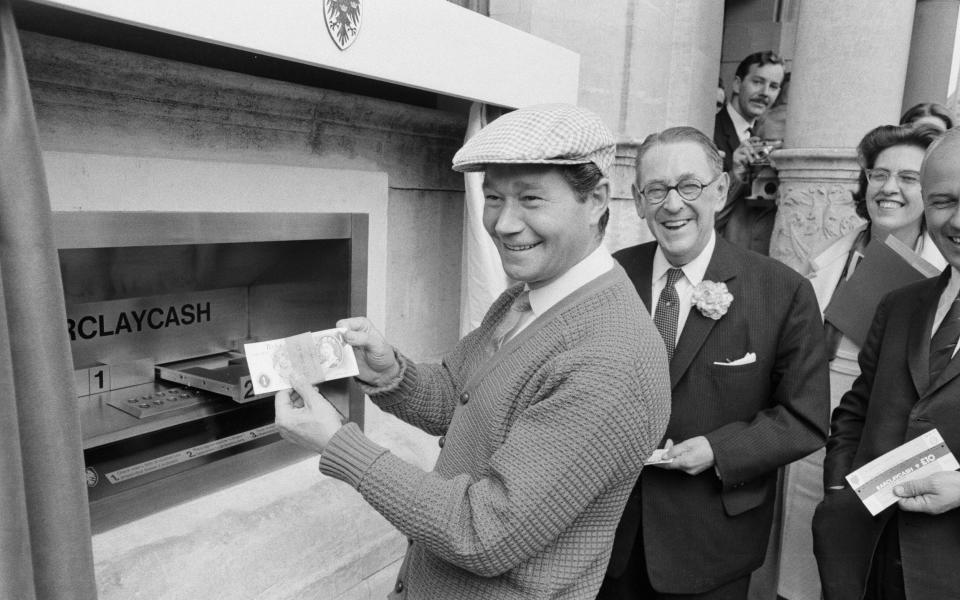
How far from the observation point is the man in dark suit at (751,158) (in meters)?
3.93

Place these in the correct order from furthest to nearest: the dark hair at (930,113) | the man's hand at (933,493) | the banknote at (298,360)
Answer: the dark hair at (930,113)
the man's hand at (933,493)
the banknote at (298,360)

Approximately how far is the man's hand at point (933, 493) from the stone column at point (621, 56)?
207 cm

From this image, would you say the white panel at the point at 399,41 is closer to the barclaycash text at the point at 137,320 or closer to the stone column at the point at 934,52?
the barclaycash text at the point at 137,320

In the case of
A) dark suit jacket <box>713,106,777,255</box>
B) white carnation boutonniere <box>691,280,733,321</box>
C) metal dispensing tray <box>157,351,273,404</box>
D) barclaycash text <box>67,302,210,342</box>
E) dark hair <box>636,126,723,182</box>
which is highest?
dark hair <box>636,126,723,182</box>

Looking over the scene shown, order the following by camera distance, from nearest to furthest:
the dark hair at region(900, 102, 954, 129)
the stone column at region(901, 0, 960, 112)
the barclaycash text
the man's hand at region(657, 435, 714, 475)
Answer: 1. the man's hand at region(657, 435, 714, 475)
2. the barclaycash text
3. the dark hair at region(900, 102, 954, 129)
4. the stone column at region(901, 0, 960, 112)

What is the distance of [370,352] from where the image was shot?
1.51 m

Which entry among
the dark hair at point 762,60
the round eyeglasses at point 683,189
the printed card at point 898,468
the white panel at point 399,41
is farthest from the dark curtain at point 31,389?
the dark hair at point 762,60

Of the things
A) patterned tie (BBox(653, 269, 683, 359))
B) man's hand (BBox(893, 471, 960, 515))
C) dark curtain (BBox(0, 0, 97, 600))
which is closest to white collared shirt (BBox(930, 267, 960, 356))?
man's hand (BBox(893, 471, 960, 515))

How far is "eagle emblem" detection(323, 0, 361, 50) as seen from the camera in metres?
1.71

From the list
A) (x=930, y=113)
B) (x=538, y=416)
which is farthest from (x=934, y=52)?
(x=538, y=416)

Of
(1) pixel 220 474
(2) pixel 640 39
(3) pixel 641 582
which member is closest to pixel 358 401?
(1) pixel 220 474

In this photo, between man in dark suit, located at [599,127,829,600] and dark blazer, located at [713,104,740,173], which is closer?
man in dark suit, located at [599,127,829,600]

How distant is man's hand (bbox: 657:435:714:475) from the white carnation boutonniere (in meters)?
0.33

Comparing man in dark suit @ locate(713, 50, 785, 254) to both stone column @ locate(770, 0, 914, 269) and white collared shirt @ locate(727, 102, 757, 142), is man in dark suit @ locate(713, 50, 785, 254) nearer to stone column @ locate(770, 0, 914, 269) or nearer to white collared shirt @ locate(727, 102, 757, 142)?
white collared shirt @ locate(727, 102, 757, 142)
